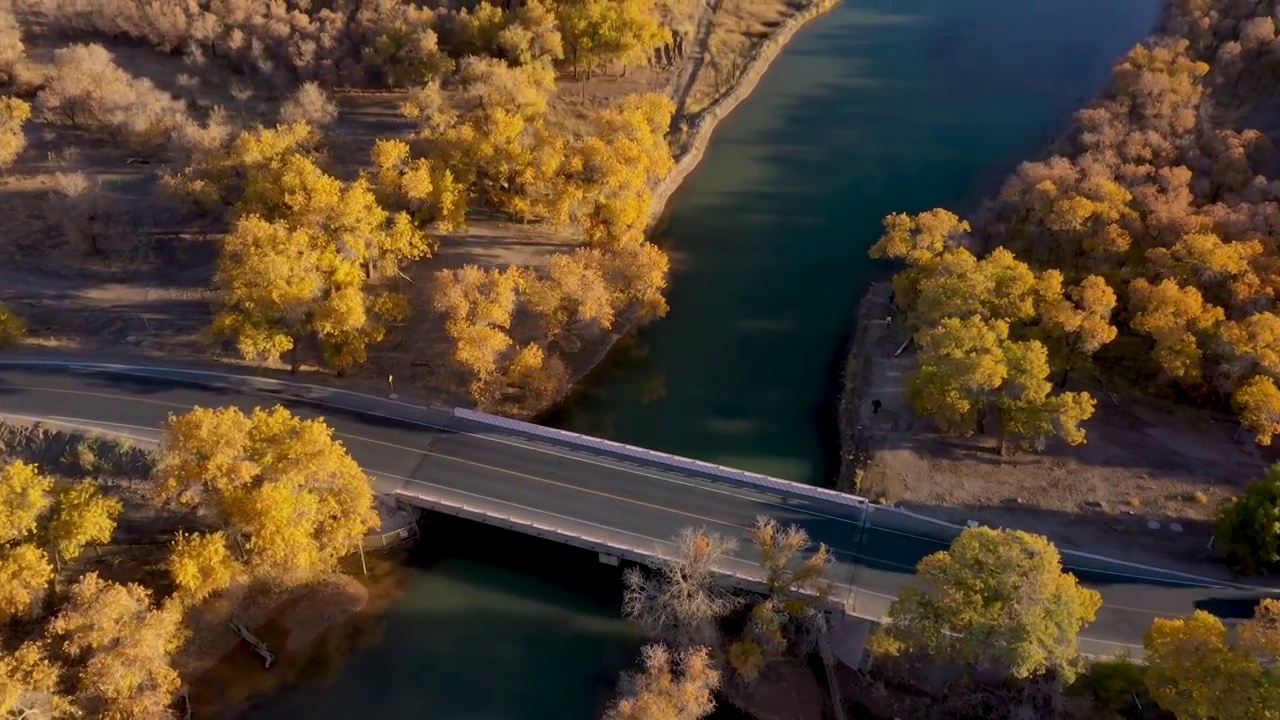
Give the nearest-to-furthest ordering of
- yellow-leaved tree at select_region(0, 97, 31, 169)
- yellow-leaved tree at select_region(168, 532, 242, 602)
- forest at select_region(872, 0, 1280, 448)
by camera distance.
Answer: yellow-leaved tree at select_region(168, 532, 242, 602)
forest at select_region(872, 0, 1280, 448)
yellow-leaved tree at select_region(0, 97, 31, 169)

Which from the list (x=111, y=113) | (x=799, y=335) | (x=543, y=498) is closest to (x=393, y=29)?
(x=111, y=113)

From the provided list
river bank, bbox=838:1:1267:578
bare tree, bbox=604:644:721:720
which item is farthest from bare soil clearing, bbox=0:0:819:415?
bare tree, bbox=604:644:721:720

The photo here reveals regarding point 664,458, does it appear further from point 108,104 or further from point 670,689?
point 108,104

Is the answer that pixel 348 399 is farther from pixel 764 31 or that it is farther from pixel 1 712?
pixel 764 31

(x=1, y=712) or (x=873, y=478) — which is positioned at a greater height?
(x=873, y=478)

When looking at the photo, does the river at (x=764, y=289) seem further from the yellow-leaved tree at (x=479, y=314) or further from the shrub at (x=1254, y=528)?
the shrub at (x=1254, y=528)

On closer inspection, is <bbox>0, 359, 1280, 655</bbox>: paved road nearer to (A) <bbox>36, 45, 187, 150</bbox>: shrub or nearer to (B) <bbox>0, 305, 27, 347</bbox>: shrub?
(B) <bbox>0, 305, 27, 347</bbox>: shrub

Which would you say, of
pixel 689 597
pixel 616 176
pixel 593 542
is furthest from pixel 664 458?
pixel 616 176
